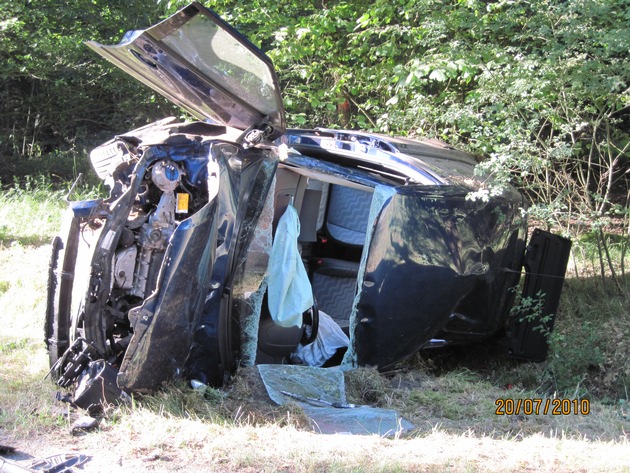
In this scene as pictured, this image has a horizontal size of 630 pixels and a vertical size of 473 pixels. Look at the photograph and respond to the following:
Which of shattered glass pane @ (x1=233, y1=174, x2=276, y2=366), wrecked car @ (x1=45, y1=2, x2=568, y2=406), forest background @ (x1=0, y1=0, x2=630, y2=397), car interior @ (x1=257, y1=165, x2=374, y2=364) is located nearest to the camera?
wrecked car @ (x1=45, y1=2, x2=568, y2=406)

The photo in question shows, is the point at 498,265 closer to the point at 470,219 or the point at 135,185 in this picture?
the point at 470,219

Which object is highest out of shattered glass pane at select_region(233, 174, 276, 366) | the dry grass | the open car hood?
the open car hood

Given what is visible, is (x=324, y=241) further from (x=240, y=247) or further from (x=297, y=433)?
(x=297, y=433)

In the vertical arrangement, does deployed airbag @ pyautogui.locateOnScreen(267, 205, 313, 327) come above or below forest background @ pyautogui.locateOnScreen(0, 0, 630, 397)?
below

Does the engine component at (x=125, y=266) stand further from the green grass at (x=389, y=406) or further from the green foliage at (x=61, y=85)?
the green foliage at (x=61, y=85)

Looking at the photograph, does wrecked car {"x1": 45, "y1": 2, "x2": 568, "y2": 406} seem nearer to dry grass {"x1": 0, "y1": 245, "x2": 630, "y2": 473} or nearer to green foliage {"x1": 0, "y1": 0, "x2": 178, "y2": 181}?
dry grass {"x1": 0, "y1": 245, "x2": 630, "y2": 473}

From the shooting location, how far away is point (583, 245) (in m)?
7.01
